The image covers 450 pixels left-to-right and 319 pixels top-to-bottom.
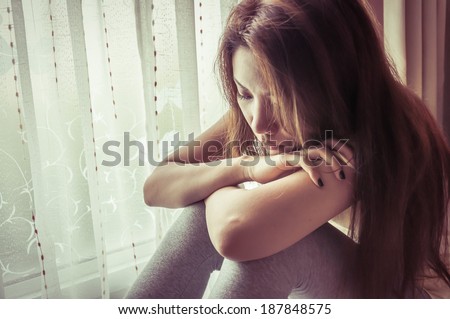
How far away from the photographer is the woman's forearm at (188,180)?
0.75 m

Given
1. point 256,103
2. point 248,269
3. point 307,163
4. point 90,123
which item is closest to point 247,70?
point 256,103

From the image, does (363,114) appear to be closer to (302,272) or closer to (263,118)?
(263,118)

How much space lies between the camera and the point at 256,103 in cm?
77

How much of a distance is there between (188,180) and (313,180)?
255 millimetres

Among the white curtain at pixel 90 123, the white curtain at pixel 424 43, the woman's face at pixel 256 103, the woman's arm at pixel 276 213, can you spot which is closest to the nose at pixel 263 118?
the woman's face at pixel 256 103

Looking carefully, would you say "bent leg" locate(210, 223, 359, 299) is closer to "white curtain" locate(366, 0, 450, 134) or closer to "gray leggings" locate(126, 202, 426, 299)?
"gray leggings" locate(126, 202, 426, 299)

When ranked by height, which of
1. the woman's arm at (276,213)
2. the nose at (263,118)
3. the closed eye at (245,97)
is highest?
the closed eye at (245,97)

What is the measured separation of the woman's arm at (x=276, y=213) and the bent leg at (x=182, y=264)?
109 mm

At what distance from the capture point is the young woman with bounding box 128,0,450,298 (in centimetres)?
65

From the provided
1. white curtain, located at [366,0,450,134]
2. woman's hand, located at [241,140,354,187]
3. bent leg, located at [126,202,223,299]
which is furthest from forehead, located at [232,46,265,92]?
white curtain, located at [366,0,450,134]

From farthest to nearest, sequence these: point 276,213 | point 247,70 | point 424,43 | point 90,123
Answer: point 424,43 < point 90,123 < point 247,70 < point 276,213

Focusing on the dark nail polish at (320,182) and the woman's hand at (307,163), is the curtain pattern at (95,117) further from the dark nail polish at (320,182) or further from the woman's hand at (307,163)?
the dark nail polish at (320,182)
